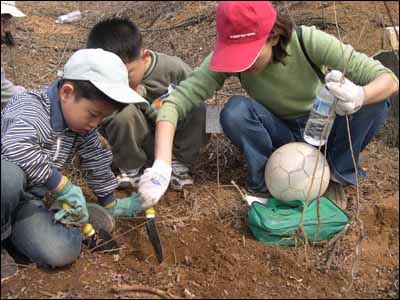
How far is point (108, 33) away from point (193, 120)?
0.62 metres

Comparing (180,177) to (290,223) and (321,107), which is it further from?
(321,107)

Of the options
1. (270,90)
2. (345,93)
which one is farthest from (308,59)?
(345,93)

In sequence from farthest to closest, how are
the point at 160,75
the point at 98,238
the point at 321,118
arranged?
1. the point at 160,75
2. the point at 321,118
3. the point at 98,238

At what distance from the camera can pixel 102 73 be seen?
221 centimetres

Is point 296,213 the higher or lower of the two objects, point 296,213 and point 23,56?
the higher

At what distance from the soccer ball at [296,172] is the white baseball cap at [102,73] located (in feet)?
2.54

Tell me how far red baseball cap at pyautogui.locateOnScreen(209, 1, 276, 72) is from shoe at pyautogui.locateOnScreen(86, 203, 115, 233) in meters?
0.79

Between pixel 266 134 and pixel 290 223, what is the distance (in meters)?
0.53

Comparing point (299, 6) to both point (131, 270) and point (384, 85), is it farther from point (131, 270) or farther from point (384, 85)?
point (131, 270)

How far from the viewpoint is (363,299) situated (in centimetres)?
214

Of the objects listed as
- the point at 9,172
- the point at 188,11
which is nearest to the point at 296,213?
the point at 9,172

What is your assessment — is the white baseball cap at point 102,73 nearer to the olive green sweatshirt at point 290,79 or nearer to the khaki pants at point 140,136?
the olive green sweatshirt at point 290,79

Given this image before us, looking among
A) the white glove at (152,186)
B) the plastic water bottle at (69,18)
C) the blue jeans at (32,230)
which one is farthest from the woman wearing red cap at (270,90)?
the plastic water bottle at (69,18)

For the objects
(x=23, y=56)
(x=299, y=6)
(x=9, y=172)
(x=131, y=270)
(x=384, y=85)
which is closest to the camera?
(x=9, y=172)
